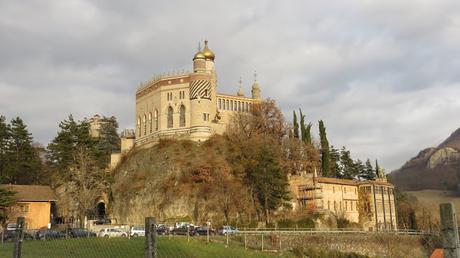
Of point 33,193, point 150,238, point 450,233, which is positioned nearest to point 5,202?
point 33,193

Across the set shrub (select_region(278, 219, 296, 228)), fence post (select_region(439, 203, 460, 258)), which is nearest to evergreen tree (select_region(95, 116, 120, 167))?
shrub (select_region(278, 219, 296, 228))

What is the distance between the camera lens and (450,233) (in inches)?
267

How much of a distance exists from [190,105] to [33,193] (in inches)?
1233

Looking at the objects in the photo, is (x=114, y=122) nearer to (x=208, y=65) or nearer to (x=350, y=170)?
(x=208, y=65)

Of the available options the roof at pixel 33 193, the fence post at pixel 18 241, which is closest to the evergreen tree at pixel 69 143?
the roof at pixel 33 193

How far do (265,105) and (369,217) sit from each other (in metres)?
26.0

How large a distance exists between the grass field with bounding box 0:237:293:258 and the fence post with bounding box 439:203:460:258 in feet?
68.0

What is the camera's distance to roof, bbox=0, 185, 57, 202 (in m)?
63.4

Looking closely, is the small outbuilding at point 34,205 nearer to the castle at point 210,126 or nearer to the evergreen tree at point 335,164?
the castle at point 210,126

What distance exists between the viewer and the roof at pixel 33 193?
63.4 meters

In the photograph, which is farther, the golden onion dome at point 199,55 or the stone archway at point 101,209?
the golden onion dome at point 199,55

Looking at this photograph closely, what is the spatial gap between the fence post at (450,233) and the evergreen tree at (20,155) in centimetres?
7458

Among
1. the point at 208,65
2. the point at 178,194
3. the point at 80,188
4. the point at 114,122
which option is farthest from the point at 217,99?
the point at 114,122

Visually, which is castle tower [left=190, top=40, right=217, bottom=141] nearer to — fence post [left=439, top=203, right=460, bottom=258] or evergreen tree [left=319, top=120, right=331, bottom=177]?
evergreen tree [left=319, top=120, right=331, bottom=177]
